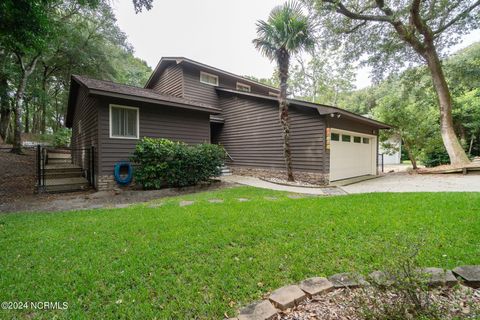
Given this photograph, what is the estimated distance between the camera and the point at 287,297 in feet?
6.44

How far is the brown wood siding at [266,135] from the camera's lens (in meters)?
9.03

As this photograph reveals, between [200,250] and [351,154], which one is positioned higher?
[351,154]

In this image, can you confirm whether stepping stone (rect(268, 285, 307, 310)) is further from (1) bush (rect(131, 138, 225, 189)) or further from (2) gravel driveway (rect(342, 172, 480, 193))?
(1) bush (rect(131, 138, 225, 189))

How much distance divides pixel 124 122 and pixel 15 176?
5487mm

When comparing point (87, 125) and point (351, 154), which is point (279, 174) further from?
point (87, 125)

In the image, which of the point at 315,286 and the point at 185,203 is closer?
the point at 315,286

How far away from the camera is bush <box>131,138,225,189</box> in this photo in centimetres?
749

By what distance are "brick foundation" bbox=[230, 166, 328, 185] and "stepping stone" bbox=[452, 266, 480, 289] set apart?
654cm

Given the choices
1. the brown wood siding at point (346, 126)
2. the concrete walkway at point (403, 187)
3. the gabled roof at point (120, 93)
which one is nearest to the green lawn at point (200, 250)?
the concrete walkway at point (403, 187)

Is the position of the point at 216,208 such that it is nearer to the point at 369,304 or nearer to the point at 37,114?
the point at 369,304

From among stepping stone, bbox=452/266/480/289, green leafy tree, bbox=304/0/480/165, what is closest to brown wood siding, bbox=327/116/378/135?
green leafy tree, bbox=304/0/480/165

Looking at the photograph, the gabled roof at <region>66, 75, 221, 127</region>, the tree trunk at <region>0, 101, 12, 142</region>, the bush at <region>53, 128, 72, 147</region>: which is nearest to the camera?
the gabled roof at <region>66, 75, 221, 127</region>

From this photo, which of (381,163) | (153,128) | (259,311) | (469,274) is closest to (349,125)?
(153,128)

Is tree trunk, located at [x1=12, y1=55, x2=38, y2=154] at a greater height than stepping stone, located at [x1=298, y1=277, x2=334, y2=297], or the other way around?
tree trunk, located at [x1=12, y1=55, x2=38, y2=154]
